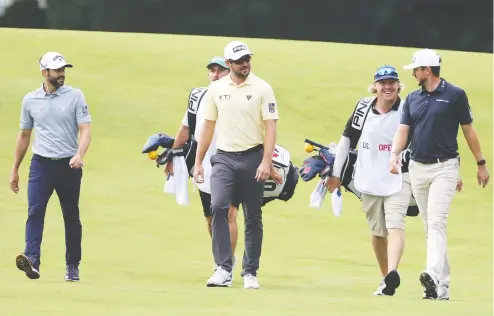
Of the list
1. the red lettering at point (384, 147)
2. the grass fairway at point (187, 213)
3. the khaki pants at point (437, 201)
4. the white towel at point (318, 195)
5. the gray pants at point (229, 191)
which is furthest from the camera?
the white towel at point (318, 195)

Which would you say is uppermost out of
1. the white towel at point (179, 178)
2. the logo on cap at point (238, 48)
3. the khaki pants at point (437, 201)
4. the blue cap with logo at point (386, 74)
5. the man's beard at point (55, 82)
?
the logo on cap at point (238, 48)

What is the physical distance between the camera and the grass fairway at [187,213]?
34.7 ft

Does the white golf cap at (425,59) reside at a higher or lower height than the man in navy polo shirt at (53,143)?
higher

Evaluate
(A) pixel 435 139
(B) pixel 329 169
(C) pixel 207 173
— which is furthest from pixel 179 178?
(A) pixel 435 139

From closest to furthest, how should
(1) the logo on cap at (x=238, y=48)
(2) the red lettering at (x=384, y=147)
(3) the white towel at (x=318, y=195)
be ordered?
1. (1) the logo on cap at (x=238, y=48)
2. (2) the red lettering at (x=384, y=147)
3. (3) the white towel at (x=318, y=195)

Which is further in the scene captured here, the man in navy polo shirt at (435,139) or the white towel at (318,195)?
the white towel at (318,195)

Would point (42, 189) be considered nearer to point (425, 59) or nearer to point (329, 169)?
point (329, 169)

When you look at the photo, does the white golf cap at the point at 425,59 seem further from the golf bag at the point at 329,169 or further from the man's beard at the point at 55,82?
the man's beard at the point at 55,82

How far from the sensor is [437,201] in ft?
36.7

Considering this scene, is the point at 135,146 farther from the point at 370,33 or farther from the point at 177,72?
the point at 370,33

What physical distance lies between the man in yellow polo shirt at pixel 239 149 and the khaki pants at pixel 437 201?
1.23m

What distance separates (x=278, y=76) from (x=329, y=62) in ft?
5.79

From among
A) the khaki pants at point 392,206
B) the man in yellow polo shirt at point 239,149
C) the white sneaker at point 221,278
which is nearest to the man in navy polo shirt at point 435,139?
the khaki pants at point 392,206

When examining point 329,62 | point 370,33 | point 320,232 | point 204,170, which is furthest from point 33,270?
point 370,33
